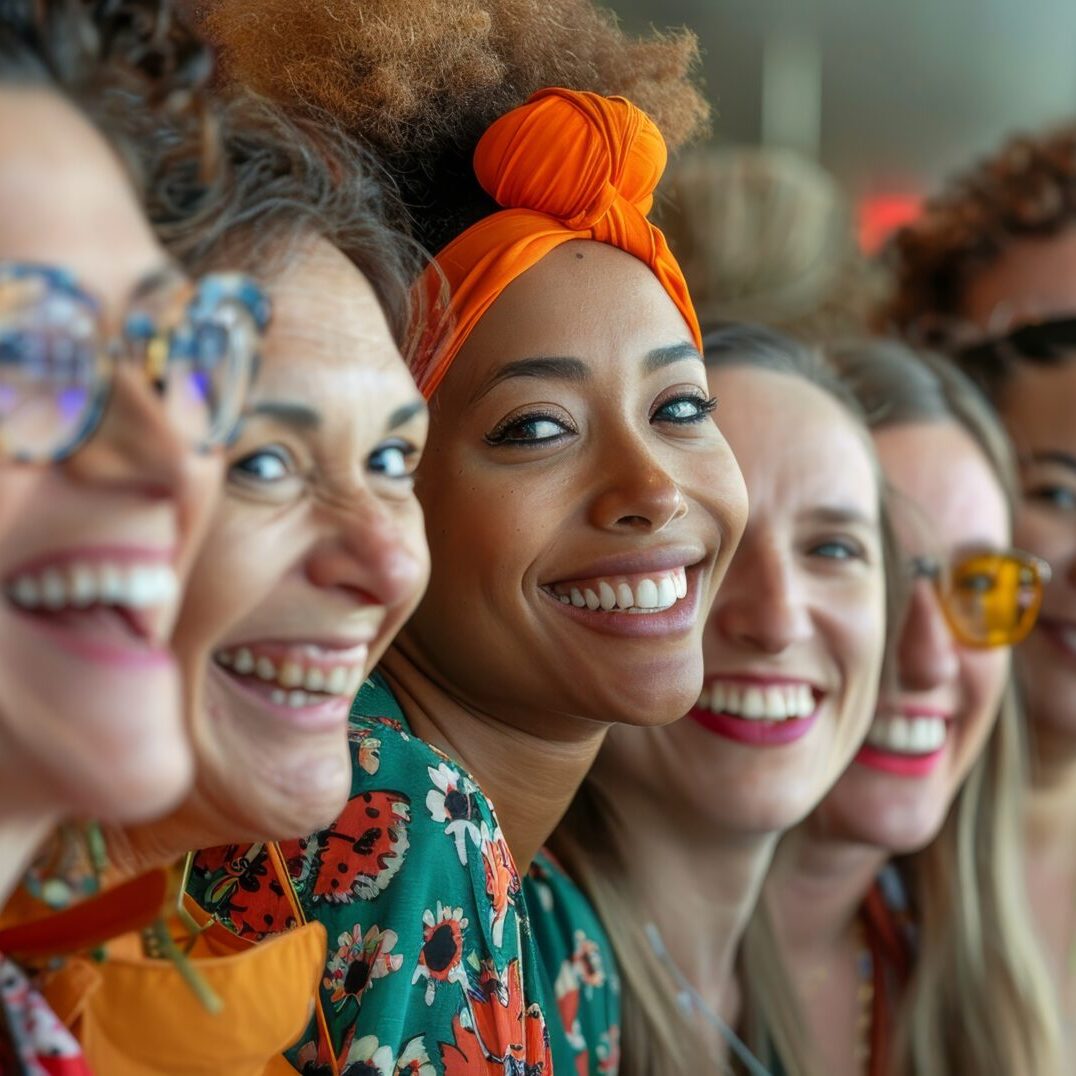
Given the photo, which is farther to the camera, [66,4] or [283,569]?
[283,569]

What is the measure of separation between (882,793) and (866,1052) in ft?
1.30

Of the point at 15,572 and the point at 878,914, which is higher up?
the point at 15,572

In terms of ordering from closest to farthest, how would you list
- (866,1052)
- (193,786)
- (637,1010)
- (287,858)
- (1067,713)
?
(193,786)
(287,858)
(637,1010)
(866,1052)
(1067,713)

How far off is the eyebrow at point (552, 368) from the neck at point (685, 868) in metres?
0.55

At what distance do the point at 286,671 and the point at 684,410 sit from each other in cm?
50

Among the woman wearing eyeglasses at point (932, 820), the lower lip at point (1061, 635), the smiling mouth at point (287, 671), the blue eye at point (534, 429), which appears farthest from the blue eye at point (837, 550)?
the smiling mouth at point (287, 671)

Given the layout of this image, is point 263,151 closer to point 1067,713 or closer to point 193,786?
point 193,786

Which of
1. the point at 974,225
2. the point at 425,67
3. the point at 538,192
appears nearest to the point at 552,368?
the point at 538,192

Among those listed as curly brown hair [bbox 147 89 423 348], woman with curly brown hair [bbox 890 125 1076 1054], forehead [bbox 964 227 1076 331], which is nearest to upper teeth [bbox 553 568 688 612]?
curly brown hair [bbox 147 89 423 348]

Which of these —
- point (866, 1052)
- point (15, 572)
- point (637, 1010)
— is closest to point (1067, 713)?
point (866, 1052)

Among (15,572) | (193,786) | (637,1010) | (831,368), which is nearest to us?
(15,572)

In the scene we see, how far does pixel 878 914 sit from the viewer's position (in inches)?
80.7

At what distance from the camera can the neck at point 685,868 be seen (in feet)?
5.28

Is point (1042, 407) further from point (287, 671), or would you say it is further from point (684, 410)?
point (287, 671)
